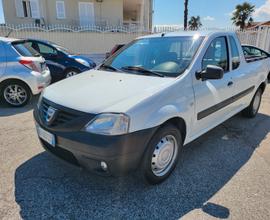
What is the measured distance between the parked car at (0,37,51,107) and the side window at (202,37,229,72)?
13.3 feet

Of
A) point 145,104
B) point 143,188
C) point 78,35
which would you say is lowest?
point 143,188

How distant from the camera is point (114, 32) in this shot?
44.9 ft

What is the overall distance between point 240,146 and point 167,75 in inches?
71.6

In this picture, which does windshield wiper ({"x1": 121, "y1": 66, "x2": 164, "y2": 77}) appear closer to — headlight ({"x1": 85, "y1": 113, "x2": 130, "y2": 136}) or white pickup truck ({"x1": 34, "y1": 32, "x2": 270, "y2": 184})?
white pickup truck ({"x1": 34, "y1": 32, "x2": 270, "y2": 184})

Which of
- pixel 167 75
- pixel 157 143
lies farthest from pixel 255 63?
pixel 157 143

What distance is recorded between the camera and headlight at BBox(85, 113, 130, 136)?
2.09 metres

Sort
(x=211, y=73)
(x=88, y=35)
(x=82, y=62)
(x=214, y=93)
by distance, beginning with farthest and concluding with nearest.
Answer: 1. (x=88, y=35)
2. (x=82, y=62)
3. (x=214, y=93)
4. (x=211, y=73)

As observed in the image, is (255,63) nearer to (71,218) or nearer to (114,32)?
(71,218)

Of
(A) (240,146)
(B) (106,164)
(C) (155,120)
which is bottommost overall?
(A) (240,146)

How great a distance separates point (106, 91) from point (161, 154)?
0.92 metres

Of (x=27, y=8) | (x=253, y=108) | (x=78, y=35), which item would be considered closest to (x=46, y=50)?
(x=78, y=35)

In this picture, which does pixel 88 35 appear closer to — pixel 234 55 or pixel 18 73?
pixel 18 73

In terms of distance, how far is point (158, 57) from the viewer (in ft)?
10.4

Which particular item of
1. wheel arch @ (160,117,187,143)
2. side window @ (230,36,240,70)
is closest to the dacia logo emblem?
wheel arch @ (160,117,187,143)
